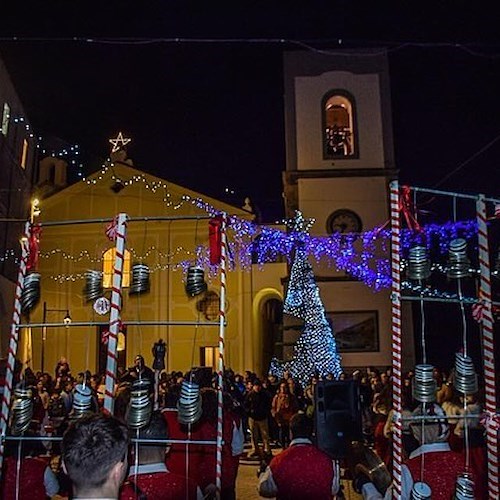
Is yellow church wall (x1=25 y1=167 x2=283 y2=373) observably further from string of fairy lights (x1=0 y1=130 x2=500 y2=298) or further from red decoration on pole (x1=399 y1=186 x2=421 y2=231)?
→ red decoration on pole (x1=399 y1=186 x2=421 y2=231)

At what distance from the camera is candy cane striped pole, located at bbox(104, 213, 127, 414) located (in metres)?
6.42

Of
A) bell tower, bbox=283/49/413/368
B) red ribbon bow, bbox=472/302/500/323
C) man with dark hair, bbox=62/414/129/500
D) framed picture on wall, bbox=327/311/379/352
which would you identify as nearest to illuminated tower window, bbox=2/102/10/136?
bell tower, bbox=283/49/413/368

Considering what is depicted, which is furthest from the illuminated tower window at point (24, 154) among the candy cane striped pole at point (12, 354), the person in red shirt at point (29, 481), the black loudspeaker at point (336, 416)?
the person in red shirt at point (29, 481)

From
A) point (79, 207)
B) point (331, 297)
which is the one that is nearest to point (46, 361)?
point (79, 207)

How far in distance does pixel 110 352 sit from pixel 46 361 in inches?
974

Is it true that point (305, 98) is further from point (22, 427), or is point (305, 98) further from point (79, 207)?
point (22, 427)

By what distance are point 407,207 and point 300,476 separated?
2774 mm

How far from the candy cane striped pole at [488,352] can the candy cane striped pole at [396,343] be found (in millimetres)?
902

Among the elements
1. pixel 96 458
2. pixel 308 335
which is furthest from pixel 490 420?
pixel 308 335

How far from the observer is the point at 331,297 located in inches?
1000

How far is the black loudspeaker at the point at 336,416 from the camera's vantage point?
752cm

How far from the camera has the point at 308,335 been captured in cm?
2222

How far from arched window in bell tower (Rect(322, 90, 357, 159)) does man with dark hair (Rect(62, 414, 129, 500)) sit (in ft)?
79.3

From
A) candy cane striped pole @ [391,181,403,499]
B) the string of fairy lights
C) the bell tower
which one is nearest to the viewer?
candy cane striped pole @ [391,181,403,499]
